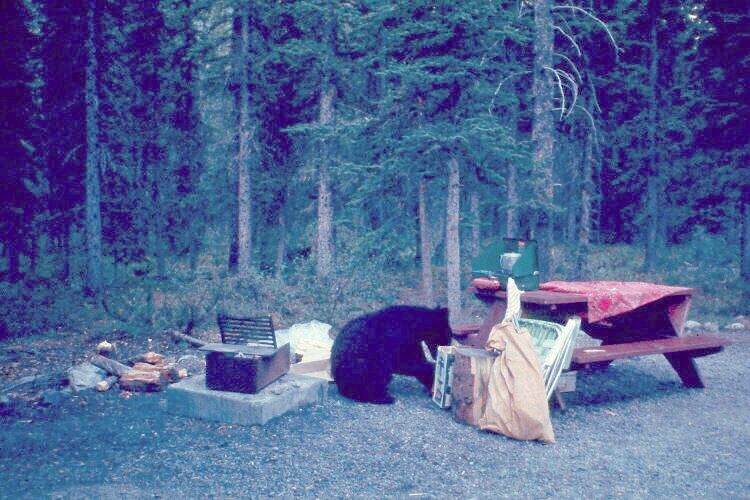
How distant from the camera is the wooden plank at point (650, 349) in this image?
224 inches

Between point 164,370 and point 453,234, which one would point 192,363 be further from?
point 453,234

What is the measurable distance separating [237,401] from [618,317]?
15.8 ft

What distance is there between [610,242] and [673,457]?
27.5m

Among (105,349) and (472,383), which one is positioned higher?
(472,383)

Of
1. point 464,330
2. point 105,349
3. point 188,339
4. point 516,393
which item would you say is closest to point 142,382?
point 105,349

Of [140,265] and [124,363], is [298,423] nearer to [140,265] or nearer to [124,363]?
[124,363]

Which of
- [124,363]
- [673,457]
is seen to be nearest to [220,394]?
[124,363]

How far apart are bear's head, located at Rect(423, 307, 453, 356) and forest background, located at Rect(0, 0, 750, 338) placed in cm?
403

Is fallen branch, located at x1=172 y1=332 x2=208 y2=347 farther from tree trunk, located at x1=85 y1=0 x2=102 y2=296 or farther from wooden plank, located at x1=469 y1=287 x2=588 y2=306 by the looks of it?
tree trunk, located at x1=85 y1=0 x2=102 y2=296

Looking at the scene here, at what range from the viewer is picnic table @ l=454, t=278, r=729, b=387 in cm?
596

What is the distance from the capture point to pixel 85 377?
247 inches

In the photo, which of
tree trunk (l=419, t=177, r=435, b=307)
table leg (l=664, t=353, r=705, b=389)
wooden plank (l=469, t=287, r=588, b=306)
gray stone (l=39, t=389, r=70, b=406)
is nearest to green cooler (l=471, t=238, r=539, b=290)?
wooden plank (l=469, t=287, r=588, b=306)

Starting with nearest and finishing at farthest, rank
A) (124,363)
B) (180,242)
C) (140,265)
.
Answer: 1. (124,363)
2. (140,265)
3. (180,242)

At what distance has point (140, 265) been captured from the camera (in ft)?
51.4
